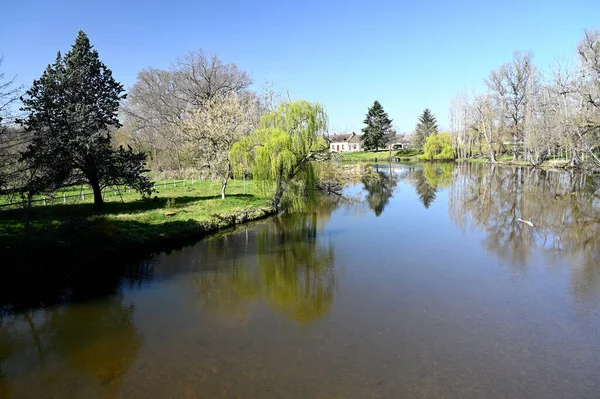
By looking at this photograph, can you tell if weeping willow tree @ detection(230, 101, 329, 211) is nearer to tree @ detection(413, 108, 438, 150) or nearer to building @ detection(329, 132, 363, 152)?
tree @ detection(413, 108, 438, 150)

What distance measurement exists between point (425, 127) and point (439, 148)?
35.5 ft

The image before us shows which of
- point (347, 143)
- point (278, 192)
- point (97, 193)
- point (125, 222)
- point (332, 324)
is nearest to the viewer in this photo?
point (332, 324)

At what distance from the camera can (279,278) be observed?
11.4 meters

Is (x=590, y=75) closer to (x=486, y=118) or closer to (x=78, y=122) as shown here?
(x=78, y=122)

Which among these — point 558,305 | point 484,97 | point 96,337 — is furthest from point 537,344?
point 484,97

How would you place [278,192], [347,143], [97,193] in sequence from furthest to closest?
[347,143] → [278,192] → [97,193]

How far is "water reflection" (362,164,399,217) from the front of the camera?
24156mm

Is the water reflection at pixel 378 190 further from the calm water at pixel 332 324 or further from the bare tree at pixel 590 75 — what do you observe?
the bare tree at pixel 590 75

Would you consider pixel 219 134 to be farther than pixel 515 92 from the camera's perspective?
No

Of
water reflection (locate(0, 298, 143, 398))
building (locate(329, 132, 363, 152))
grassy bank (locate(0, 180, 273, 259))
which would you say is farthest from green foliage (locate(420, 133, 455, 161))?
water reflection (locate(0, 298, 143, 398))

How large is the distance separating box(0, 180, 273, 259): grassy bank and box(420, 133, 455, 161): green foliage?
49428mm

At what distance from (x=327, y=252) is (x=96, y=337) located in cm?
776

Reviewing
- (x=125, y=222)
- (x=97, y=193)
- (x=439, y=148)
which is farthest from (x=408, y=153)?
(x=125, y=222)

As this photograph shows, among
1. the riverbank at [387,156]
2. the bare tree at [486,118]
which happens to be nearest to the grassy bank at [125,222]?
the bare tree at [486,118]
